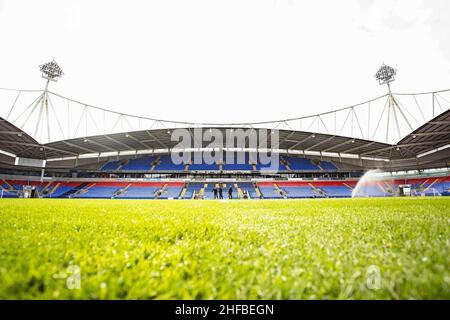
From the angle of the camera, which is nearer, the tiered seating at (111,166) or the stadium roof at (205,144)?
the stadium roof at (205,144)

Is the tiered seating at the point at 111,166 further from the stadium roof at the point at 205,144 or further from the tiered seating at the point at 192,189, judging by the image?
the tiered seating at the point at 192,189

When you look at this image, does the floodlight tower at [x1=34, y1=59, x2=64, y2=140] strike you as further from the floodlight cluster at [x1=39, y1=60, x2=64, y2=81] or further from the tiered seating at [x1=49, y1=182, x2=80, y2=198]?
the tiered seating at [x1=49, y1=182, x2=80, y2=198]

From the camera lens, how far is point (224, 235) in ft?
6.57

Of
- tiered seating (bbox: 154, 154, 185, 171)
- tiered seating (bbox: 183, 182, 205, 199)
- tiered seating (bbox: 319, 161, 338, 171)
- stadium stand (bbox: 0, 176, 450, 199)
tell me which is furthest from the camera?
tiered seating (bbox: 319, 161, 338, 171)

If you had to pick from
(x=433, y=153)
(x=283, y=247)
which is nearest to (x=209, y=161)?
(x=433, y=153)

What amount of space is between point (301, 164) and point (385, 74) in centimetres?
2064

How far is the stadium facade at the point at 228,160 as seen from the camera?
31.0 metres

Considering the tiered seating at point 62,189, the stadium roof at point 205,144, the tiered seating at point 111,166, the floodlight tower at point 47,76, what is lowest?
the tiered seating at point 62,189

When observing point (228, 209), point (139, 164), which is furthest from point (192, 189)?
point (228, 209)

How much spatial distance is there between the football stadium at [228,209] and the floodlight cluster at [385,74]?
184 mm

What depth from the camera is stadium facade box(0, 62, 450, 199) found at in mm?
30984

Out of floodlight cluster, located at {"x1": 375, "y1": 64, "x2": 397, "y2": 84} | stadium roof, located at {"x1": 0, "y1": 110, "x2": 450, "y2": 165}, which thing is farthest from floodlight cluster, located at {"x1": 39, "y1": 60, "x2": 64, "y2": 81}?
floodlight cluster, located at {"x1": 375, "y1": 64, "x2": 397, "y2": 84}

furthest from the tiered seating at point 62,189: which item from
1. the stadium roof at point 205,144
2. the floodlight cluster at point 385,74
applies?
the floodlight cluster at point 385,74

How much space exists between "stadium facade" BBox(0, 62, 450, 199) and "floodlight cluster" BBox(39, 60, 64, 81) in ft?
10.0
